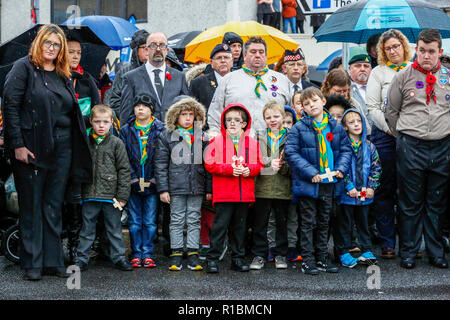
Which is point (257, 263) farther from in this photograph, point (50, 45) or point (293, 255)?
point (50, 45)

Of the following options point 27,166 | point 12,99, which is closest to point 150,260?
point 27,166

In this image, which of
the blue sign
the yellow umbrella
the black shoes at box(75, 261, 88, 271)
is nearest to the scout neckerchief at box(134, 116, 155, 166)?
the black shoes at box(75, 261, 88, 271)

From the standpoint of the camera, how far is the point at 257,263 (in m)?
7.08

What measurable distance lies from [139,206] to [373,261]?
251cm

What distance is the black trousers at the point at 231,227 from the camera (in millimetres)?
6980

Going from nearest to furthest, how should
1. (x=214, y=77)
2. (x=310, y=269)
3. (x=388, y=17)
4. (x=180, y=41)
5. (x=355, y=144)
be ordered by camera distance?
(x=310, y=269), (x=355, y=144), (x=214, y=77), (x=388, y=17), (x=180, y=41)

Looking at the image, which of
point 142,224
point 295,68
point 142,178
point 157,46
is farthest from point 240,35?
point 142,224

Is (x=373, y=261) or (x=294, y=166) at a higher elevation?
(x=294, y=166)

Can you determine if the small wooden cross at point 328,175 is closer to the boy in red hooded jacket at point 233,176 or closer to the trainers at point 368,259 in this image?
the boy in red hooded jacket at point 233,176

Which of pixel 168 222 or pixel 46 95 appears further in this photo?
pixel 168 222

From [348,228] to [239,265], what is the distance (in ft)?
4.09

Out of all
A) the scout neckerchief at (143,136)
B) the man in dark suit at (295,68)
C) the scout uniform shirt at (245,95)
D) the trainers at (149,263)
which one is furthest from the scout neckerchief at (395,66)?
the trainers at (149,263)
